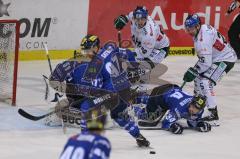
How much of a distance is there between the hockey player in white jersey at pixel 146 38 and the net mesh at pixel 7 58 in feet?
5.12

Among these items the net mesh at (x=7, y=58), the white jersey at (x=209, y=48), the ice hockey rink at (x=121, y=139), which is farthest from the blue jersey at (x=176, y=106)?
the net mesh at (x=7, y=58)

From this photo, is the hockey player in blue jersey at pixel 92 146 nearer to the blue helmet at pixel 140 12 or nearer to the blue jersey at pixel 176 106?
the blue jersey at pixel 176 106

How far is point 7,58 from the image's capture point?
10.2 m

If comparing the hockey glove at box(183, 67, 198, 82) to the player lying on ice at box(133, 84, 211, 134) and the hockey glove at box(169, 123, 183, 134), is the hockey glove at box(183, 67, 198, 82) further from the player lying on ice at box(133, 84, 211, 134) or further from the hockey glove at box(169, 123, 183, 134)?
the hockey glove at box(169, 123, 183, 134)

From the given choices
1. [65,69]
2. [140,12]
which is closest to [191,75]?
[140,12]

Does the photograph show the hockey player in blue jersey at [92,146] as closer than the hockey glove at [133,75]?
Yes

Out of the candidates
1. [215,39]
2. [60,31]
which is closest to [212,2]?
[60,31]

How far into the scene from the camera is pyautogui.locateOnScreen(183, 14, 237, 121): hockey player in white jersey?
942 centimetres

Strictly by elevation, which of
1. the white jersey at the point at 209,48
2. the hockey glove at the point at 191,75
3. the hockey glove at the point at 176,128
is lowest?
the hockey glove at the point at 176,128

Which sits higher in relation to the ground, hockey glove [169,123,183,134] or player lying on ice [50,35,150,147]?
player lying on ice [50,35,150,147]

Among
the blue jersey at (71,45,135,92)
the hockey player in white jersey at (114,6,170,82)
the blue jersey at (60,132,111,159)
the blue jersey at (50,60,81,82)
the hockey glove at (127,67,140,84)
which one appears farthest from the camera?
the hockey player in white jersey at (114,6,170,82)

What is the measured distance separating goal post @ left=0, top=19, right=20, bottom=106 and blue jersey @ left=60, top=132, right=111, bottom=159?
5.21 m

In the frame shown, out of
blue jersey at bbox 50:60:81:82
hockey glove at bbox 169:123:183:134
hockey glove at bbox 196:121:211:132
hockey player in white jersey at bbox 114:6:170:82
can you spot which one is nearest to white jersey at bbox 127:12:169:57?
hockey player in white jersey at bbox 114:6:170:82

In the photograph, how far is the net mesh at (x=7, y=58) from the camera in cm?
1004
